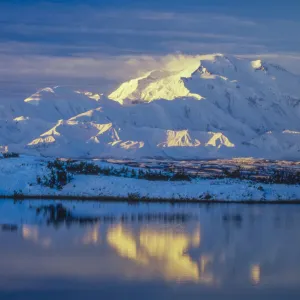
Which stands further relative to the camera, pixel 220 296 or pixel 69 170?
pixel 69 170

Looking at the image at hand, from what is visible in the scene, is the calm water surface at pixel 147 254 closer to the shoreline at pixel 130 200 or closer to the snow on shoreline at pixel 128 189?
the shoreline at pixel 130 200

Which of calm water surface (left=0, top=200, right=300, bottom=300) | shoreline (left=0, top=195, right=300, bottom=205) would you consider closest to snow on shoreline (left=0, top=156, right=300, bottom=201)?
shoreline (left=0, top=195, right=300, bottom=205)

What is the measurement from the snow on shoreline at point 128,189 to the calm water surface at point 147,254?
11.9m

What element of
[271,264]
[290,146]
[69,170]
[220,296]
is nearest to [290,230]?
[271,264]

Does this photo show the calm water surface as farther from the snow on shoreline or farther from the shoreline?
the snow on shoreline

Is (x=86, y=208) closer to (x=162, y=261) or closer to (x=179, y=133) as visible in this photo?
(x=162, y=261)

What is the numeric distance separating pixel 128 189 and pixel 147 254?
3126 centimetres

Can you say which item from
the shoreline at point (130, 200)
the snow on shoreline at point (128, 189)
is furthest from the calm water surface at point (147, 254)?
the snow on shoreline at point (128, 189)

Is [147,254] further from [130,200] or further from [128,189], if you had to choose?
[128,189]

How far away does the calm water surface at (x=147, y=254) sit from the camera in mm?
27859

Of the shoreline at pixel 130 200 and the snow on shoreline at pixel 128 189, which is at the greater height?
the snow on shoreline at pixel 128 189

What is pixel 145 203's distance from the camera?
62344 millimetres

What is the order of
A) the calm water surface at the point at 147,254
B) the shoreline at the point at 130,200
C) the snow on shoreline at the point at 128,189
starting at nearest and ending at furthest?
the calm water surface at the point at 147,254 < the shoreline at the point at 130,200 < the snow on shoreline at the point at 128,189

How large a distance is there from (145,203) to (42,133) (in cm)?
12100
